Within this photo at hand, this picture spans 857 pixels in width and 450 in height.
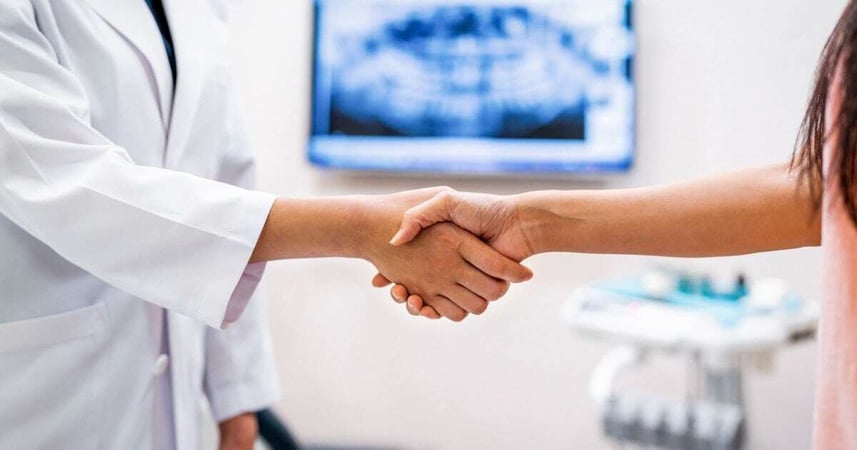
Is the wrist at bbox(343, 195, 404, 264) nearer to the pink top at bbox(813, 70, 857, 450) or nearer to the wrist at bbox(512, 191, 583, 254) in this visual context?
the wrist at bbox(512, 191, 583, 254)

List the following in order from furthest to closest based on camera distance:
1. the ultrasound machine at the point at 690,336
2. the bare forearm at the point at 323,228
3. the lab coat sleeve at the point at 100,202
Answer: the ultrasound machine at the point at 690,336
the bare forearm at the point at 323,228
the lab coat sleeve at the point at 100,202

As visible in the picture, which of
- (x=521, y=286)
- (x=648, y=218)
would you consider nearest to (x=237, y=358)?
(x=648, y=218)

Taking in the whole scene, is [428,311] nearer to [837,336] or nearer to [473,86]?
[837,336]

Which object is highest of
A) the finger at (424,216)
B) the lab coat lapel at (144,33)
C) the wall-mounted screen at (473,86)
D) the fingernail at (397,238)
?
the wall-mounted screen at (473,86)

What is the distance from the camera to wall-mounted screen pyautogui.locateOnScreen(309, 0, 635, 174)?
8.56 ft

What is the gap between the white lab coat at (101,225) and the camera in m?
0.97

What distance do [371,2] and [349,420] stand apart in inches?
57.6

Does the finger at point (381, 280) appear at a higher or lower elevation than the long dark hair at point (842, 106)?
lower

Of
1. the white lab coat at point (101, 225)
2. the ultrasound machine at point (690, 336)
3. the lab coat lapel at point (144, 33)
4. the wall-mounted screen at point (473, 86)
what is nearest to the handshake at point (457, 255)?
the white lab coat at point (101, 225)

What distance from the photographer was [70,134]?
990 millimetres

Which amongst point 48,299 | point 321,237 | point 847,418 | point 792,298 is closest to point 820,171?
point 847,418

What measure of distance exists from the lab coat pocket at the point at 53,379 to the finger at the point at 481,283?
548 millimetres

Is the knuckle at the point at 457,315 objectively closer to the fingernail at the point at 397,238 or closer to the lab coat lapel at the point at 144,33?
the fingernail at the point at 397,238

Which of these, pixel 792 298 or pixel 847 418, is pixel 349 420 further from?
pixel 847 418
